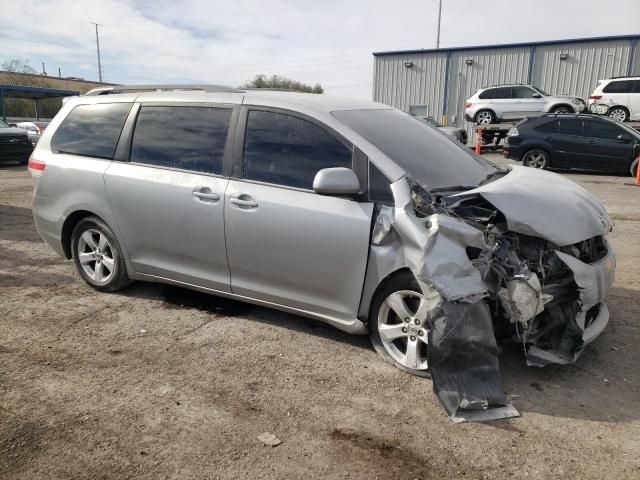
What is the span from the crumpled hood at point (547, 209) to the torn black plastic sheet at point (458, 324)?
0.33 meters

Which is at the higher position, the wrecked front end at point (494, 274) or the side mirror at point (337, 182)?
the side mirror at point (337, 182)

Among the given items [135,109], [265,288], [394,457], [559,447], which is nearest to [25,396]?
[265,288]

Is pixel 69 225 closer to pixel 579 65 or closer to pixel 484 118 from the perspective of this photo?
pixel 484 118

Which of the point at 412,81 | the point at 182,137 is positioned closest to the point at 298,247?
the point at 182,137

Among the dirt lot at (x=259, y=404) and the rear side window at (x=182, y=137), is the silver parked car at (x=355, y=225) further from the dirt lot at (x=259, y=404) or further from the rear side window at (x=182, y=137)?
the dirt lot at (x=259, y=404)

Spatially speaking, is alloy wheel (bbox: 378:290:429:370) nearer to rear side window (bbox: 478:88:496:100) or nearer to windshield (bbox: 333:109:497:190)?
windshield (bbox: 333:109:497:190)

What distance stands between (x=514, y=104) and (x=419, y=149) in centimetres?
1803

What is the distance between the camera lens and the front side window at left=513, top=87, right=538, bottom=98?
19.9 m

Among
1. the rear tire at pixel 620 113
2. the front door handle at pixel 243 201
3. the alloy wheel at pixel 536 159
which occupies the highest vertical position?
the rear tire at pixel 620 113

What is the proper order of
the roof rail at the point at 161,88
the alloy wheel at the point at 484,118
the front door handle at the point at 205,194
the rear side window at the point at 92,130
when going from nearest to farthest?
the front door handle at the point at 205,194, the roof rail at the point at 161,88, the rear side window at the point at 92,130, the alloy wheel at the point at 484,118

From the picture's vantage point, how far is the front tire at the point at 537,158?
14688mm

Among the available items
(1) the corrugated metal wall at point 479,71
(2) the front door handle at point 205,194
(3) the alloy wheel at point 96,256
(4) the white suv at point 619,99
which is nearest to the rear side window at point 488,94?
(4) the white suv at point 619,99

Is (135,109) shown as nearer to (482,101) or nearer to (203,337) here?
(203,337)

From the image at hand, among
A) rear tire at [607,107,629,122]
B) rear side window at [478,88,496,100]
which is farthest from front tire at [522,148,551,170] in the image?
rear side window at [478,88,496,100]
